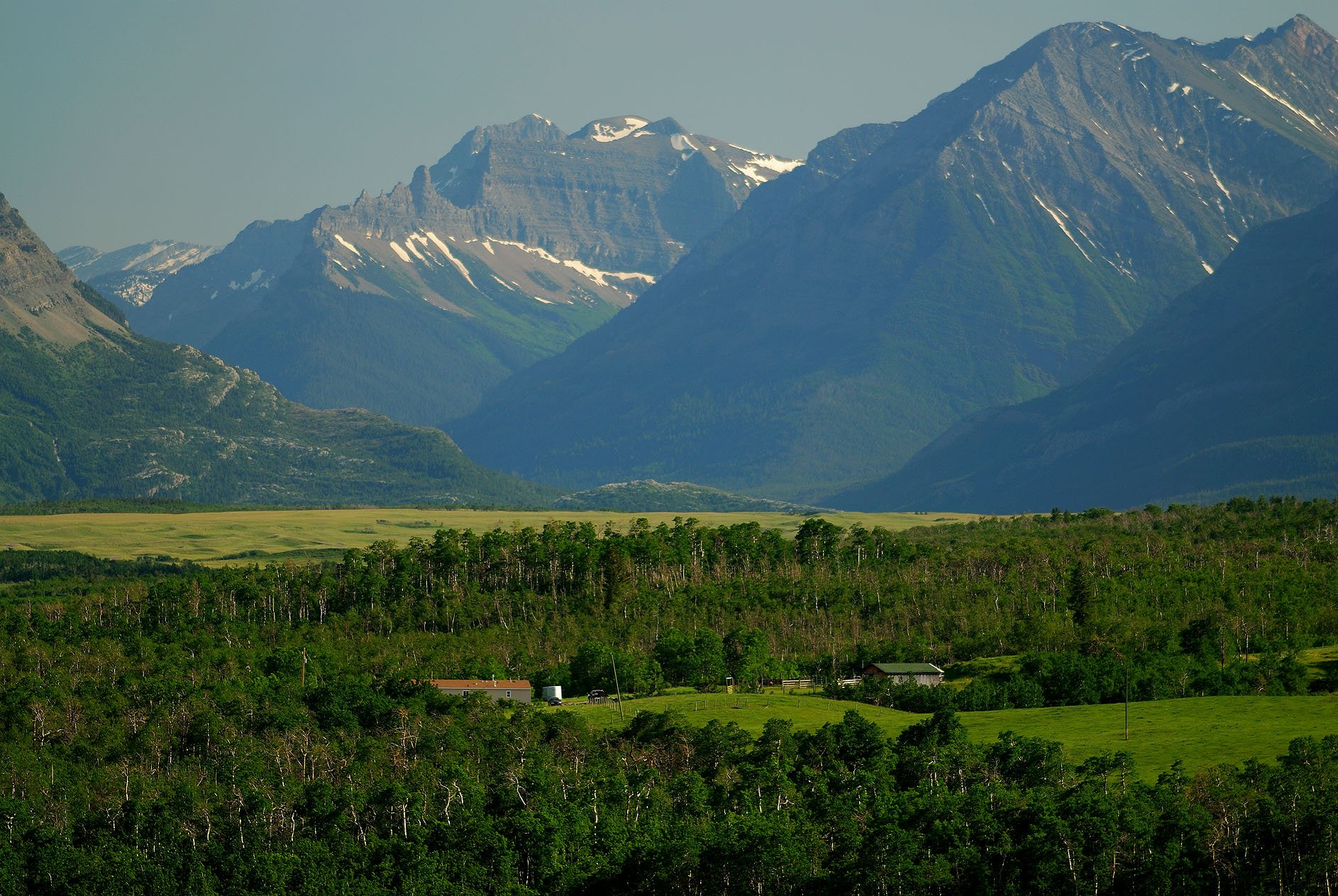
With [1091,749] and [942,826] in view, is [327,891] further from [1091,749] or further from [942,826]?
[1091,749]

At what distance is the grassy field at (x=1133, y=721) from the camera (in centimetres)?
15975

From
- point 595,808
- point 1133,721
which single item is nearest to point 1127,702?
point 1133,721

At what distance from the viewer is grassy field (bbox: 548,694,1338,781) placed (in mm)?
159750

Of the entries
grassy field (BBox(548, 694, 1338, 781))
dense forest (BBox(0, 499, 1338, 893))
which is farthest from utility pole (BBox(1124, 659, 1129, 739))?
dense forest (BBox(0, 499, 1338, 893))

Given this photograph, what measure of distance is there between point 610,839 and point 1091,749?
45476 millimetres

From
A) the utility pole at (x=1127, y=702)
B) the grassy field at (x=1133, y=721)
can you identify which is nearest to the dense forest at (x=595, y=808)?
the grassy field at (x=1133, y=721)

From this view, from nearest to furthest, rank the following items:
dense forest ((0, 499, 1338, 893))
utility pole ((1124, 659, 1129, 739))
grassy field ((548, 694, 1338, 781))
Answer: dense forest ((0, 499, 1338, 893))
grassy field ((548, 694, 1338, 781))
utility pole ((1124, 659, 1129, 739))

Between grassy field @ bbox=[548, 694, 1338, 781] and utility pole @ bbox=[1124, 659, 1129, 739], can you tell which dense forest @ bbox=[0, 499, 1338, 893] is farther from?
utility pole @ bbox=[1124, 659, 1129, 739]

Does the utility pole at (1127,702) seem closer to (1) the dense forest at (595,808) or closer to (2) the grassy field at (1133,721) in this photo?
(2) the grassy field at (1133,721)

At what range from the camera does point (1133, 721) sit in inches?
6934

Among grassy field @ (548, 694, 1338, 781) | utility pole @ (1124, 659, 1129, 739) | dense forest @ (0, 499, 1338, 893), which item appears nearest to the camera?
dense forest @ (0, 499, 1338, 893)

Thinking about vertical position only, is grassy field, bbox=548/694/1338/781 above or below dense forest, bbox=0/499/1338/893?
above

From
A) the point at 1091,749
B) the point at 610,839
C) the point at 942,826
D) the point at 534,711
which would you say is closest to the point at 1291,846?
the point at 942,826

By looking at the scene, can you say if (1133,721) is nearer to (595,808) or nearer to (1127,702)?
(1127,702)
